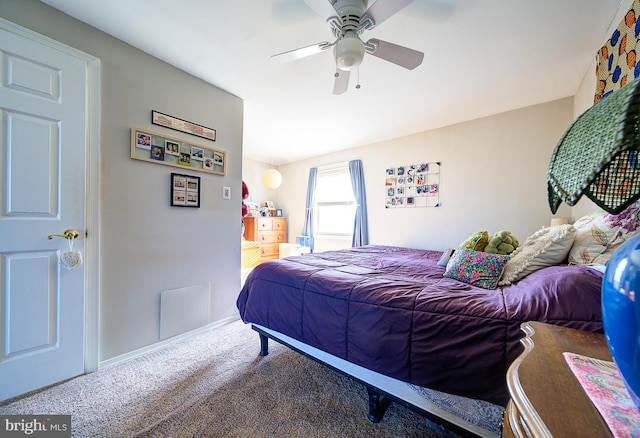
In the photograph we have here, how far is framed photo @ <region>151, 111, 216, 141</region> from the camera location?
6.58 ft

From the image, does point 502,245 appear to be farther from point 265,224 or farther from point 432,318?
point 265,224

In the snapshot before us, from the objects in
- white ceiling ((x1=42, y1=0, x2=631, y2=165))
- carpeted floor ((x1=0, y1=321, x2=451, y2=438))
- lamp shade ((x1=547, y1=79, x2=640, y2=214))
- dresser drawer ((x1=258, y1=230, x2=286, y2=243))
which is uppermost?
white ceiling ((x1=42, y1=0, x2=631, y2=165))

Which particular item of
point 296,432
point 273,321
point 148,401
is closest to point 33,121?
point 148,401

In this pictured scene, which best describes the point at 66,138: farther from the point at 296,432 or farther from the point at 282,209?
the point at 282,209

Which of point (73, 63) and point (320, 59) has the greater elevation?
point (320, 59)

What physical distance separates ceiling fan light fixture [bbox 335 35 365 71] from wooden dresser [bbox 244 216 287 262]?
3.64m

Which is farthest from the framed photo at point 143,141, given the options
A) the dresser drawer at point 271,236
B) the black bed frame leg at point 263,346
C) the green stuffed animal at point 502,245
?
the dresser drawer at point 271,236

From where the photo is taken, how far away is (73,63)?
1617mm

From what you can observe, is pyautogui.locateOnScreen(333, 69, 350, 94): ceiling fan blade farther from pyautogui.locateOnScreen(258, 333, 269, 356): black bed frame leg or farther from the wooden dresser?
the wooden dresser

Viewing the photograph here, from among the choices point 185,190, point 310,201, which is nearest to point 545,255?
point 185,190

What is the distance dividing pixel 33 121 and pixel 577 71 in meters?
4.12

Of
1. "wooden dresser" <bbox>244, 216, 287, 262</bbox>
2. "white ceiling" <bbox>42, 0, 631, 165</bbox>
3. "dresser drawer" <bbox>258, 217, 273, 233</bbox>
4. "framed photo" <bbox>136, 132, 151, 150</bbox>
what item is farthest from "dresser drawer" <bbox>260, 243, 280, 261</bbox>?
"framed photo" <bbox>136, 132, 151, 150</bbox>

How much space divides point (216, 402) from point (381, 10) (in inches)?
94.4

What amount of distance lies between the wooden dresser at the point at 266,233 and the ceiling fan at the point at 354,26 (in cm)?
347
